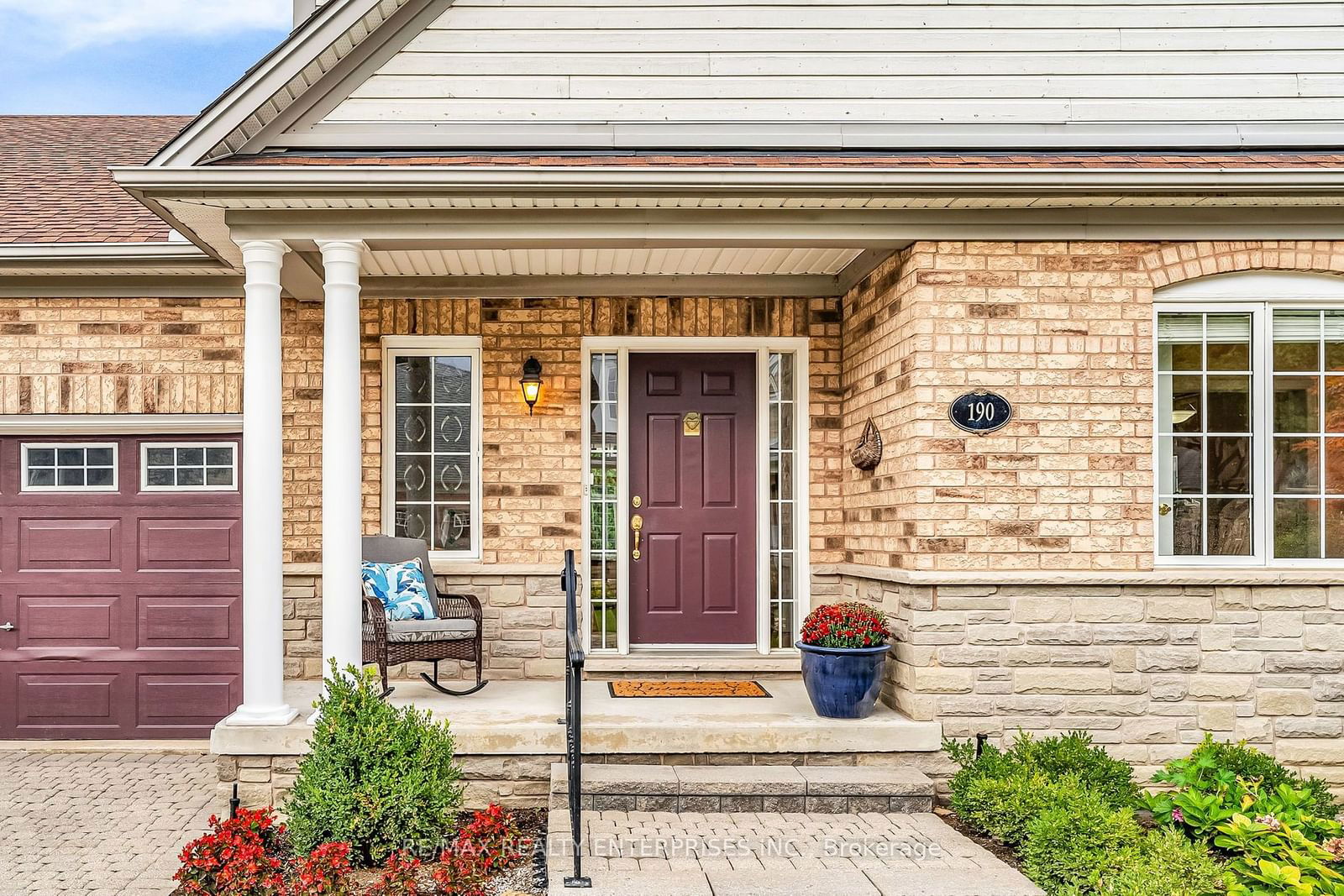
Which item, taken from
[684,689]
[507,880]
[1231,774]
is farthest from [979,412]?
[507,880]

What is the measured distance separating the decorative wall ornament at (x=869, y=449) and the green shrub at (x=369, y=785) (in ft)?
9.54

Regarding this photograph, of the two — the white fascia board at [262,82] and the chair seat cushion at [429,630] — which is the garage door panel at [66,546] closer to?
the chair seat cushion at [429,630]

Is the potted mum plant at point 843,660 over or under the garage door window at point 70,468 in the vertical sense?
under

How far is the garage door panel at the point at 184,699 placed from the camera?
281 inches

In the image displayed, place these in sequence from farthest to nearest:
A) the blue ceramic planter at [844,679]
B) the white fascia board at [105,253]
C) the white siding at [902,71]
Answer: the white fascia board at [105,253] → the white siding at [902,71] → the blue ceramic planter at [844,679]

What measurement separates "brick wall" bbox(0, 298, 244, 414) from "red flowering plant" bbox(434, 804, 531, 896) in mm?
3749

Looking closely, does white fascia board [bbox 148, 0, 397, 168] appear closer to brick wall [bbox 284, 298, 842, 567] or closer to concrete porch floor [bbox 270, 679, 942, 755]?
brick wall [bbox 284, 298, 842, 567]

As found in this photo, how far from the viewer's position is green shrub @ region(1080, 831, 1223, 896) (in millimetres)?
3697

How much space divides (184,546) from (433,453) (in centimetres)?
173

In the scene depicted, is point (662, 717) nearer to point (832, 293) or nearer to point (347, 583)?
point (347, 583)

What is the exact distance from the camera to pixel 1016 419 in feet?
18.6

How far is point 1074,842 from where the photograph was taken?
430 cm

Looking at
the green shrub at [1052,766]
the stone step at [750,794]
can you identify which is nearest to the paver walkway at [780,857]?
the stone step at [750,794]

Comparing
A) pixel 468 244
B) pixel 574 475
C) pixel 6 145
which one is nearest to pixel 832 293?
pixel 574 475
